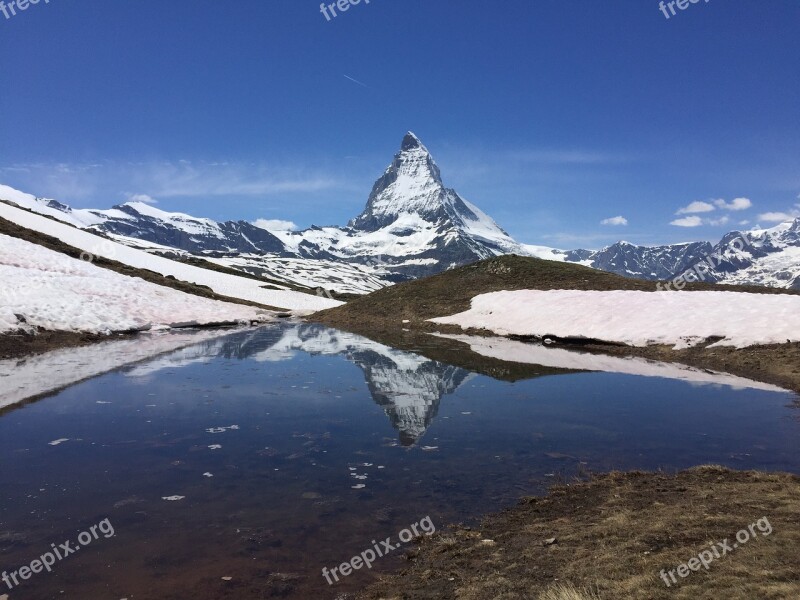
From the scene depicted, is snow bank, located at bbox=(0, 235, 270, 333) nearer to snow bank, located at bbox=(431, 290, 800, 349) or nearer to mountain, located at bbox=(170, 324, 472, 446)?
mountain, located at bbox=(170, 324, 472, 446)

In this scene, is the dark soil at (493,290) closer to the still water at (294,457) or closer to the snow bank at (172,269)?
the still water at (294,457)

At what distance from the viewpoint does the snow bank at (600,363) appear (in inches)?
936

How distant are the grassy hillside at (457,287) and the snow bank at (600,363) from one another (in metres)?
15.9

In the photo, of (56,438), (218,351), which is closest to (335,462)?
(56,438)

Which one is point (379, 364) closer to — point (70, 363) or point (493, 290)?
point (70, 363)

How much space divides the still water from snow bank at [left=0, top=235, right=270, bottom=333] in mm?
13977

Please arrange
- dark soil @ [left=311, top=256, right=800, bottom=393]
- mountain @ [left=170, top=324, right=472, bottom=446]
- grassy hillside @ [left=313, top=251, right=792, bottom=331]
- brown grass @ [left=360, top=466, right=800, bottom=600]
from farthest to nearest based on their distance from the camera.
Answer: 1. grassy hillside @ [left=313, top=251, right=792, bottom=331]
2. dark soil @ [left=311, top=256, right=800, bottom=393]
3. mountain @ [left=170, top=324, right=472, bottom=446]
4. brown grass @ [left=360, top=466, right=800, bottom=600]

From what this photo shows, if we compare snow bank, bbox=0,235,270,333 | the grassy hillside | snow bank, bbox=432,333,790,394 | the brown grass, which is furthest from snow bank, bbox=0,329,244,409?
the grassy hillside

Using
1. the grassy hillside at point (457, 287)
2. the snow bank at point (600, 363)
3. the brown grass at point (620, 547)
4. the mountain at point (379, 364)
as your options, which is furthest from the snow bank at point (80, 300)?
the brown grass at point (620, 547)

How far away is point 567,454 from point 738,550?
6.55 m

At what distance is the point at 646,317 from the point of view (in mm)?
37656

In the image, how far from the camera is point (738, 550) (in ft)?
23.3

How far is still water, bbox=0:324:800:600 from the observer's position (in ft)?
26.3

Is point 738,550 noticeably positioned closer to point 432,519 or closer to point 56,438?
point 432,519
